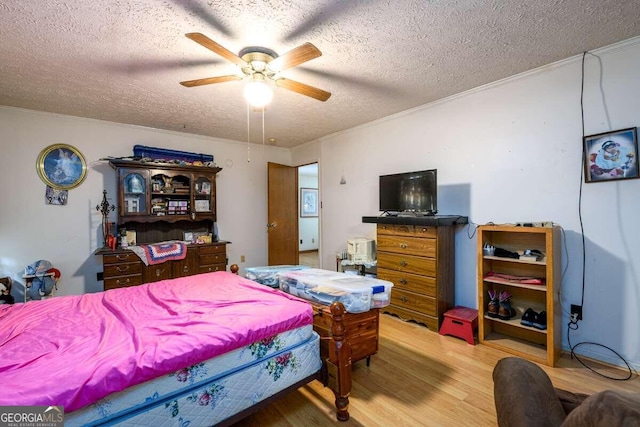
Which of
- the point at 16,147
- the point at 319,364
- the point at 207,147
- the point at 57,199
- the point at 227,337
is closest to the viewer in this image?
the point at 227,337

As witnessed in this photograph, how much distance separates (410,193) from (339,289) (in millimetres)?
1677

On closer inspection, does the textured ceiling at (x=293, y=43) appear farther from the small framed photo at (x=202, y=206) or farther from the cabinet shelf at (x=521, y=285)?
the cabinet shelf at (x=521, y=285)

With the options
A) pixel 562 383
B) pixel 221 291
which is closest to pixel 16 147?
pixel 221 291

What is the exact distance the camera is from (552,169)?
7.95 ft

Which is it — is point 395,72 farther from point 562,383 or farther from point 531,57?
point 562,383

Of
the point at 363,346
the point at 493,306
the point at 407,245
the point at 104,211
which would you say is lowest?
the point at 363,346

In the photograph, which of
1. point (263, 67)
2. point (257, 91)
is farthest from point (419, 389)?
point (263, 67)

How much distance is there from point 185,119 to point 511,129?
3.68 m

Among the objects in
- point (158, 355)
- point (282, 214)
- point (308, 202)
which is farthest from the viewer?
point (308, 202)

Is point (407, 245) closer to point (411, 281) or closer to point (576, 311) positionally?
point (411, 281)

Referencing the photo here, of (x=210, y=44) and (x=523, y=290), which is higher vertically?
(x=210, y=44)

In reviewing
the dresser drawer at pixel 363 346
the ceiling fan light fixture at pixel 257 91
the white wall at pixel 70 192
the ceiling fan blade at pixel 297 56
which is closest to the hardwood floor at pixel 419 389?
the dresser drawer at pixel 363 346

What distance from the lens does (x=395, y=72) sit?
2.47m

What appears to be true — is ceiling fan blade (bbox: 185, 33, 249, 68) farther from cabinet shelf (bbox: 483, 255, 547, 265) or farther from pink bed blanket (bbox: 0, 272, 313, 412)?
cabinet shelf (bbox: 483, 255, 547, 265)
